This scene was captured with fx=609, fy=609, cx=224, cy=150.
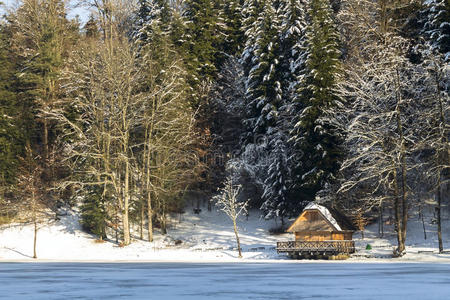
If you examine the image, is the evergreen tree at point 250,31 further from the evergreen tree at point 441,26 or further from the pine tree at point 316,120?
the evergreen tree at point 441,26

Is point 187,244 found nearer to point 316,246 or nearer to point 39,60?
point 316,246

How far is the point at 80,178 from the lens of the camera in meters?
56.8

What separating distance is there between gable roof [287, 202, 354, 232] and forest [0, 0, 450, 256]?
1.93 meters

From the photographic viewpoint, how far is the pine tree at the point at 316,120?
175 ft

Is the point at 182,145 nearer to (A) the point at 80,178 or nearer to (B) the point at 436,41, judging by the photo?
(A) the point at 80,178

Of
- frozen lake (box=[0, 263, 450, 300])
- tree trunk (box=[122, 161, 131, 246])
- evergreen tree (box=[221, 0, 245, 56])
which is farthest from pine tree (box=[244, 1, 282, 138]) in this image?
frozen lake (box=[0, 263, 450, 300])

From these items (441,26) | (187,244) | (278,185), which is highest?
(441,26)

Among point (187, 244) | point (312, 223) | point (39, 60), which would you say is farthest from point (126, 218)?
point (39, 60)

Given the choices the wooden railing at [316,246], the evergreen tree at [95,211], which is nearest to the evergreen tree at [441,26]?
the wooden railing at [316,246]

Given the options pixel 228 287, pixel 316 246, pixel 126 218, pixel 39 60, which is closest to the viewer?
pixel 228 287

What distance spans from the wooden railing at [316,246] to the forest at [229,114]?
3.93 m

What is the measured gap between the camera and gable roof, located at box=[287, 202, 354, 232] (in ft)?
162

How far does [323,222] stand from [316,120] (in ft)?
29.8

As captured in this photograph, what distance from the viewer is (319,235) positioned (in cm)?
5059
